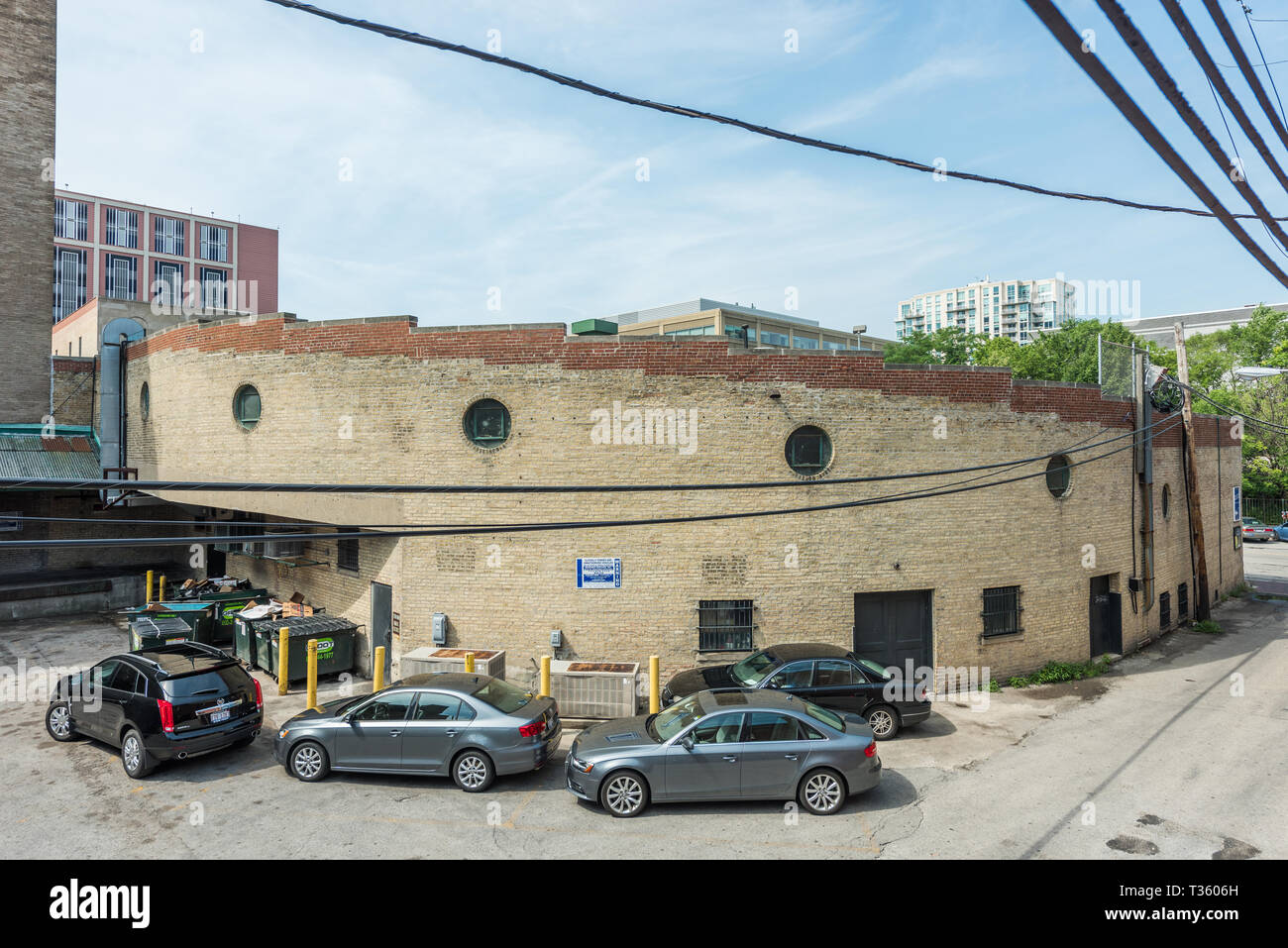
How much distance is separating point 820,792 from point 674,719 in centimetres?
214

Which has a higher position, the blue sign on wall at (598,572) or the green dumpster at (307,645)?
the blue sign on wall at (598,572)

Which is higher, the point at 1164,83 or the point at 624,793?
the point at 1164,83

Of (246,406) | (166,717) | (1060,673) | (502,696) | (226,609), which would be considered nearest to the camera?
(166,717)

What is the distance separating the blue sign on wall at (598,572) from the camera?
45.9ft

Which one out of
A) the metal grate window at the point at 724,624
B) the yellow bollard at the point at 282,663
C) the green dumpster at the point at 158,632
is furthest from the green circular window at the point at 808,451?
the green dumpster at the point at 158,632

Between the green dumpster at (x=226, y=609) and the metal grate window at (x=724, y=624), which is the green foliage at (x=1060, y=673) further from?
the green dumpster at (x=226, y=609)

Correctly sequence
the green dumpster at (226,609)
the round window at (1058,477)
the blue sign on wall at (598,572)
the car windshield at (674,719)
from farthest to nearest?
1. the green dumpster at (226,609)
2. the round window at (1058,477)
3. the blue sign on wall at (598,572)
4. the car windshield at (674,719)

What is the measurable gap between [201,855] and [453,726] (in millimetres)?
3159

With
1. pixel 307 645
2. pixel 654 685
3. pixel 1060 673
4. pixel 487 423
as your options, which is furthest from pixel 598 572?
pixel 1060 673

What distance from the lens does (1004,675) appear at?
15.6m

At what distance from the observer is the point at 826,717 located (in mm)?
9805

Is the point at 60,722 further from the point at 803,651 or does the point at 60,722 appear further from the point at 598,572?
the point at 803,651

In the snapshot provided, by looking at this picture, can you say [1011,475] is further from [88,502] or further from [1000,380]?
[88,502]

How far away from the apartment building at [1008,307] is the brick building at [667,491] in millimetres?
167727
